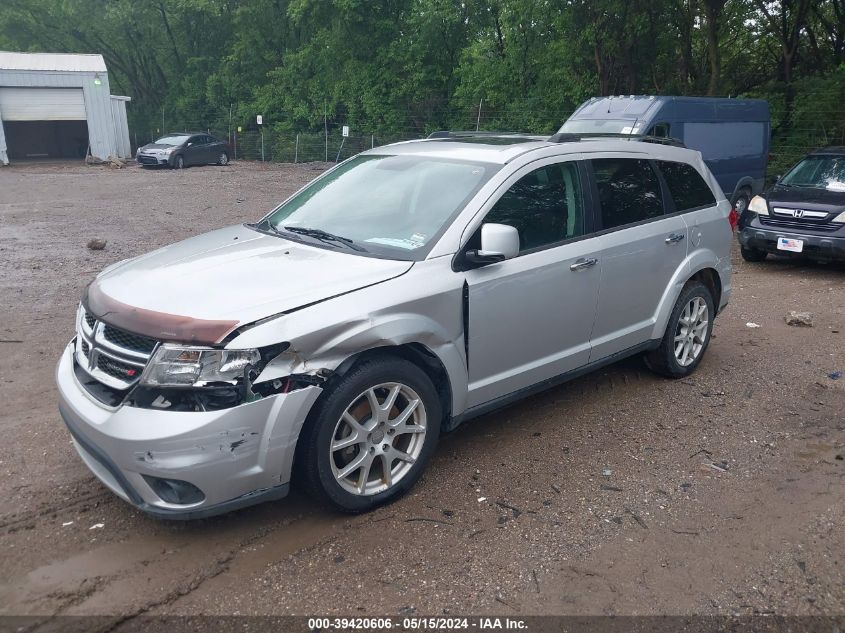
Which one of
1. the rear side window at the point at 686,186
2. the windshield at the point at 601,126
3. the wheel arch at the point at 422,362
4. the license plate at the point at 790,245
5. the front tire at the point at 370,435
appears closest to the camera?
the front tire at the point at 370,435

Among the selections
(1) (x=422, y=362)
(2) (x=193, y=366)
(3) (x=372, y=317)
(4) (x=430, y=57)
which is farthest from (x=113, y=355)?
(4) (x=430, y=57)

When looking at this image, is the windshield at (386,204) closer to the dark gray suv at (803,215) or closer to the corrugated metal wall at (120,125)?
the dark gray suv at (803,215)

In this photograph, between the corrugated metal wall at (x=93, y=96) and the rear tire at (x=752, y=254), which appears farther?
the corrugated metal wall at (x=93, y=96)

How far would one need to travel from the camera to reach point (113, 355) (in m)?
3.35

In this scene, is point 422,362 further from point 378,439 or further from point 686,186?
point 686,186

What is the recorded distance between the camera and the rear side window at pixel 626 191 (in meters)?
4.81

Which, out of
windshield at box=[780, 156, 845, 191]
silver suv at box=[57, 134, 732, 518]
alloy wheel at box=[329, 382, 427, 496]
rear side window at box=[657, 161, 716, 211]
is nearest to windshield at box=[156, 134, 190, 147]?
windshield at box=[780, 156, 845, 191]

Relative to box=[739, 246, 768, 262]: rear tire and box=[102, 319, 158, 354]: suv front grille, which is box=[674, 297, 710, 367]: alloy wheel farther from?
box=[739, 246, 768, 262]: rear tire

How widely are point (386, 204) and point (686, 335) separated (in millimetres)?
2684

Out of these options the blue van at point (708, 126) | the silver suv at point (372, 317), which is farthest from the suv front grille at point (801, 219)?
the silver suv at point (372, 317)

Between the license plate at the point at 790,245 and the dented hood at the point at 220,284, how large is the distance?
25.4 ft

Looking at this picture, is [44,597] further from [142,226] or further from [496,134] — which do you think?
[142,226]

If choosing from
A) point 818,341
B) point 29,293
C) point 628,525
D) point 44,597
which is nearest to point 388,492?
point 628,525

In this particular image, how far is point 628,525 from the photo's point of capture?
145 inches
